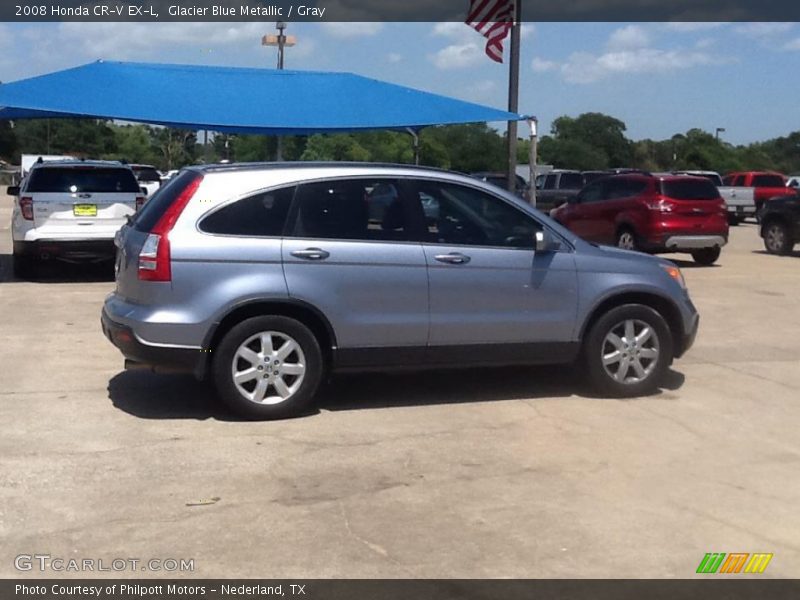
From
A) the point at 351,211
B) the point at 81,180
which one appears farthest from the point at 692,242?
the point at 351,211

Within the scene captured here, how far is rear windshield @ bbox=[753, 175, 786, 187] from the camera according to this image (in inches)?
1346

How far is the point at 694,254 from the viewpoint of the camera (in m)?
19.4

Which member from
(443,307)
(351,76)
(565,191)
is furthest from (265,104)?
(565,191)

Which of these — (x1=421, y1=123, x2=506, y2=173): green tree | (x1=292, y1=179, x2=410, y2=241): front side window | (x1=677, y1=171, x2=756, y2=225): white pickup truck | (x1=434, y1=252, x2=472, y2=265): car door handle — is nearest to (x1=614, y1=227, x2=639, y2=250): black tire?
(x1=434, y1=252, x2=472, y2=265): car door handle

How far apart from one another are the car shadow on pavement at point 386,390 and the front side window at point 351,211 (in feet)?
3.78

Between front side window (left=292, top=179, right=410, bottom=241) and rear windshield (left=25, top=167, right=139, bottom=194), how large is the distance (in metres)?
8.15

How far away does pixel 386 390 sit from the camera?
8.40 meters

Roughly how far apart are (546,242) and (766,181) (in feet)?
94.8

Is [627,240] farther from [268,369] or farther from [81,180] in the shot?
[268,369]

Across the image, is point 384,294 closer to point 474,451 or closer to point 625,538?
point 474,451

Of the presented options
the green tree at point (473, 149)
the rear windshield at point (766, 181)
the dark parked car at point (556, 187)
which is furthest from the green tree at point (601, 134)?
the dark parked car at point (556, 187)

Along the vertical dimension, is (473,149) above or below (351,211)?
above
